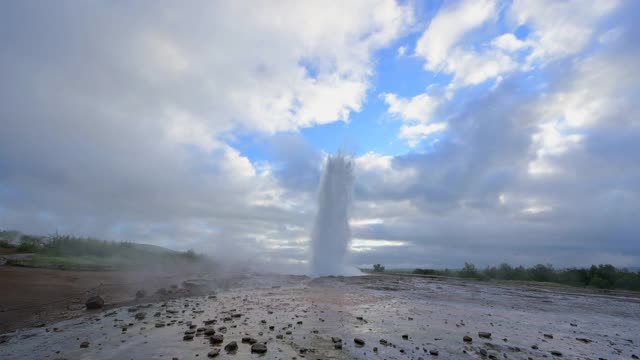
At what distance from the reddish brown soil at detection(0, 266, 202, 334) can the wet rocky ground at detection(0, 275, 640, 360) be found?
Answer: 91.9 inches

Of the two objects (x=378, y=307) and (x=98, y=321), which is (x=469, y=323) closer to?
(x=378, y=307)

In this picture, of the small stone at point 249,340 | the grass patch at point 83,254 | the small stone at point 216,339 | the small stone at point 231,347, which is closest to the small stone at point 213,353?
the small stone at point 231,347

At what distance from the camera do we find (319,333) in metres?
12.2

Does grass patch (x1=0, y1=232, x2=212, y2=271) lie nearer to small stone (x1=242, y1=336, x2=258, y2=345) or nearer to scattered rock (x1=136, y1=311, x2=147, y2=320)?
scattered rock (x1=136, y1=311, x2=147, y2=320)

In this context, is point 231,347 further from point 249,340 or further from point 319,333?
point 319,333

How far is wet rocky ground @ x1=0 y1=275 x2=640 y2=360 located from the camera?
33.3 feet

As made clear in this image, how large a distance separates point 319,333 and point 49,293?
63.1 ft

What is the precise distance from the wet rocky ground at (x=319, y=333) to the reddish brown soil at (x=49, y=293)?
2334 millimetres

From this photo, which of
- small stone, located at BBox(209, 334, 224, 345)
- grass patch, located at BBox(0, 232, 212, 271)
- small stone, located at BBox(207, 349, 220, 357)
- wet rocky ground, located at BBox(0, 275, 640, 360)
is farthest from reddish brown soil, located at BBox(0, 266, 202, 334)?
small stone, located at BBox(207, 349, 220, 357)

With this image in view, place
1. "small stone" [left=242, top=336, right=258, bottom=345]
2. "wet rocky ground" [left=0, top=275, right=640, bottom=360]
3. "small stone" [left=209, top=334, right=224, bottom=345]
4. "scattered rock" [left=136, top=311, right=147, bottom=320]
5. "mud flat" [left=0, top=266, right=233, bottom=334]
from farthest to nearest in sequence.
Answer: "mud flat" [left=0, top=266, right=233, bottom=334] < "scattered rock" [left=136, top=311, right=147, bottom=320] < "small stone" [left=242, top=336, right=258, bottom=345] < "small stone" [left=209, top=334, right=224, bottom=345] < "wet rocky ground" [left=0, top=275, right=640, bottom=360]

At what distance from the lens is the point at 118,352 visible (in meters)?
9.98

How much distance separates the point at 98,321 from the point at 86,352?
512 centimetres

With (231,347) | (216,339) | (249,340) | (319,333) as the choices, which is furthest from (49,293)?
(319,333)

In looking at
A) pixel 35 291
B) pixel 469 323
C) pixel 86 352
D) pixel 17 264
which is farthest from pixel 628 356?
pixel 17 264
